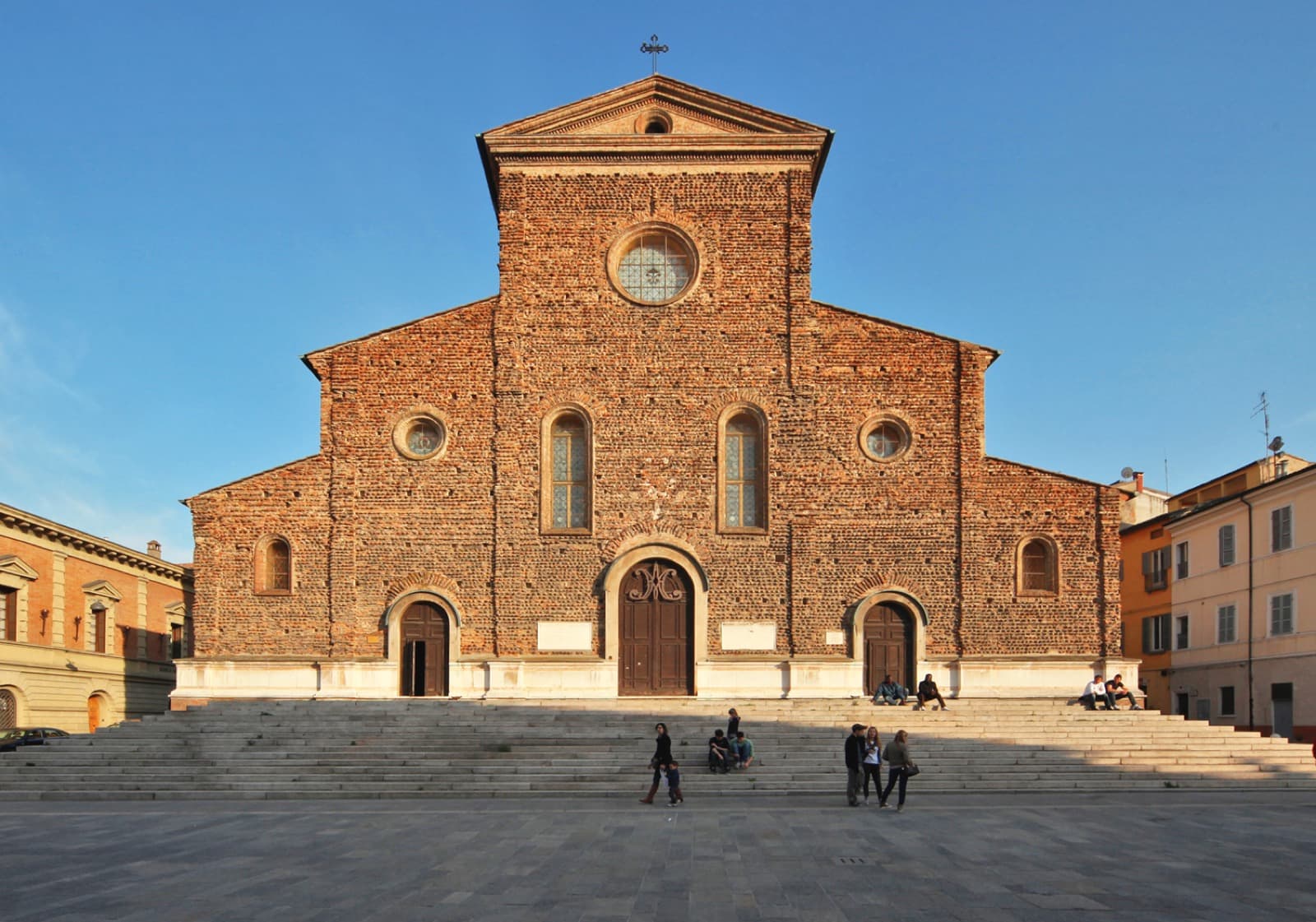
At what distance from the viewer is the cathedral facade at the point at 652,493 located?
27.5m

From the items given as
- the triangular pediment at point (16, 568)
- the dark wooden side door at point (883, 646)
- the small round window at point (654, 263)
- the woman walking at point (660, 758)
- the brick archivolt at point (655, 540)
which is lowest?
the woman walking at point (660, 758)

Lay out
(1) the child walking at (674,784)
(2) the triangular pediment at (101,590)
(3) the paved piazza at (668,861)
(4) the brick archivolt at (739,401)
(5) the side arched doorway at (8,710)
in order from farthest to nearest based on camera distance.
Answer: (2) the triangular pediment at (101,590) → (5) the side arched doorway at (8,710) → (4) the brick archivolt at (739,401) → (1) the child walking at (674,784) → (3) the paved piazza at (668,861)

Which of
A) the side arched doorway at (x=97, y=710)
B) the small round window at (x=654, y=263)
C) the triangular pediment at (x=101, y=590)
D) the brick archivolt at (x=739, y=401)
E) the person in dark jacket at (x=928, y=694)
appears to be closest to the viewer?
the person in dark jacket at (x=928, y=694)

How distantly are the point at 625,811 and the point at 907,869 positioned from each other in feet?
20.9

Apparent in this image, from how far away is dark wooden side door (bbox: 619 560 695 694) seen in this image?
27.6m

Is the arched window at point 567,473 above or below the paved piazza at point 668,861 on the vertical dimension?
above

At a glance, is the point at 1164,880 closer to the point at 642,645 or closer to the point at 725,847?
the point at 725,847

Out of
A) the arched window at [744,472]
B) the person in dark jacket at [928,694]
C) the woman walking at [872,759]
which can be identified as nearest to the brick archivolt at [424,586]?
the arched window at [744,472]

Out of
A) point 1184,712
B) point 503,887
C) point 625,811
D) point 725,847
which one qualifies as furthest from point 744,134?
point 1184,712

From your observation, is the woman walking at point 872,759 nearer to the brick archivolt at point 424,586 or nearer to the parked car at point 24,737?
the brick archivolt at point 424,586

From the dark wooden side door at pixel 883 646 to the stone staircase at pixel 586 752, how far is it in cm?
191

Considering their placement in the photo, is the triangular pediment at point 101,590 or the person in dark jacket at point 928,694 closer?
the person in dark jacket at point 928,694

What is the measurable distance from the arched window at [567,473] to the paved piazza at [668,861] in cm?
962

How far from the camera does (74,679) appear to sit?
37.4 m
